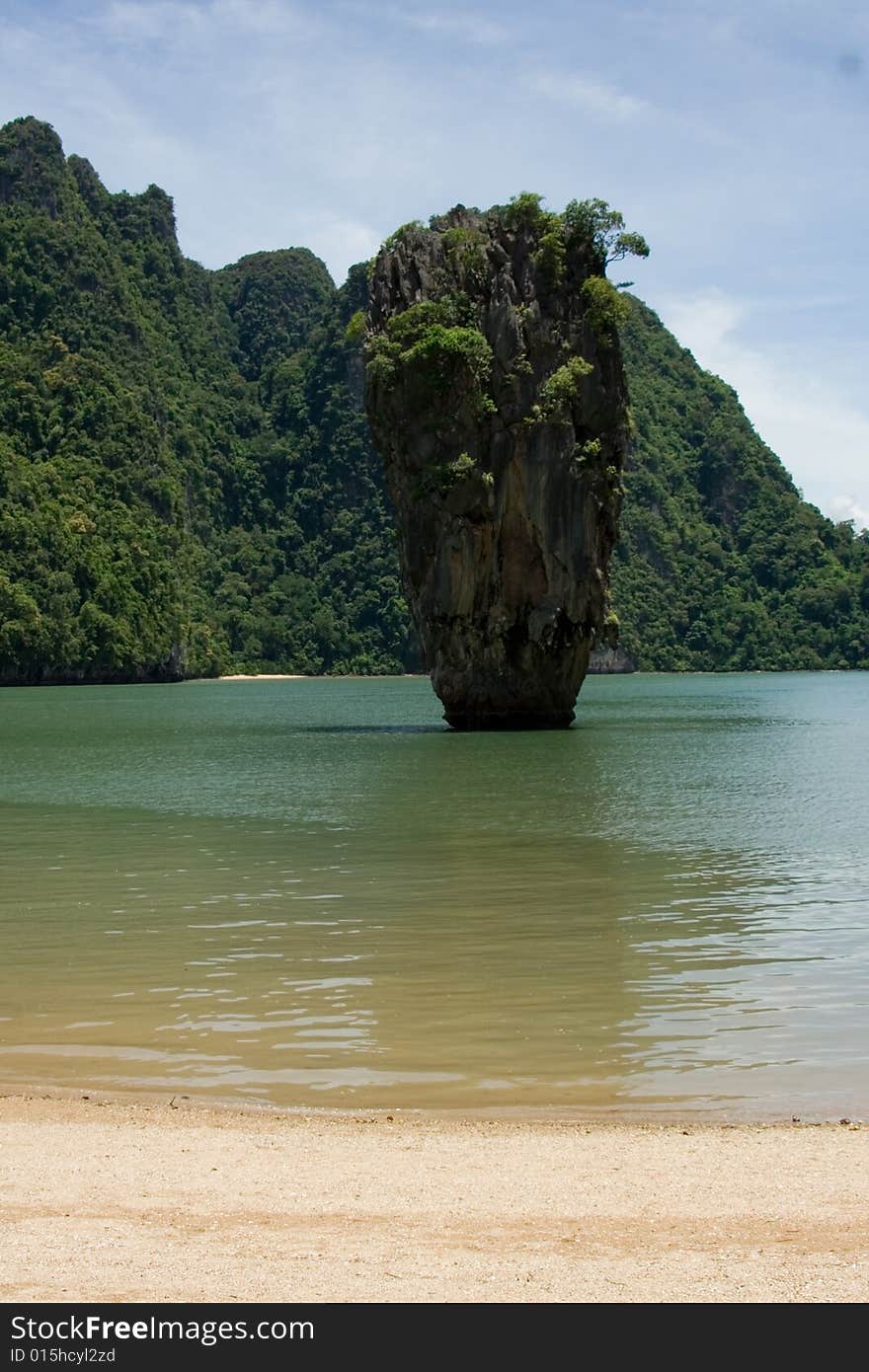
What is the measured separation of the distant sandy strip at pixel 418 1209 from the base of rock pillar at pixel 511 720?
37824 mm

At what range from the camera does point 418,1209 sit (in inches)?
229

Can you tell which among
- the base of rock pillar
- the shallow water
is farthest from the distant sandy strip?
the base of rock pillar

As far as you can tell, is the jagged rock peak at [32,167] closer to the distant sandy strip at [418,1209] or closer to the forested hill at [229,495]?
the forested hill at [229,495]

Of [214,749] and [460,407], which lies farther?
[460,407]

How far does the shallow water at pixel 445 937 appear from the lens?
28.4 feet

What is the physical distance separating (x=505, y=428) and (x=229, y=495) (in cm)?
13275

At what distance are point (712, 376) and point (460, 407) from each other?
154m

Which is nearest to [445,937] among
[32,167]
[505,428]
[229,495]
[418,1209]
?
[418,1209]

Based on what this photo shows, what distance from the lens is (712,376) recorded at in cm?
18962

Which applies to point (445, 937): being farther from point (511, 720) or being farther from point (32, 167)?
point (32, 167)

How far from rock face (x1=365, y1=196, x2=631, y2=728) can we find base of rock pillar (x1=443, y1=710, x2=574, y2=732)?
0.65 m

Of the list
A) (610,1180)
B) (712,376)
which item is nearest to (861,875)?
(610,1180)

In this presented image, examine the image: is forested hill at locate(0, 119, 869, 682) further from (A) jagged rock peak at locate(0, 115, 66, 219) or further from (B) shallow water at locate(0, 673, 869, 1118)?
(B) shallow water at locate(0, 673, 869, 1118)
